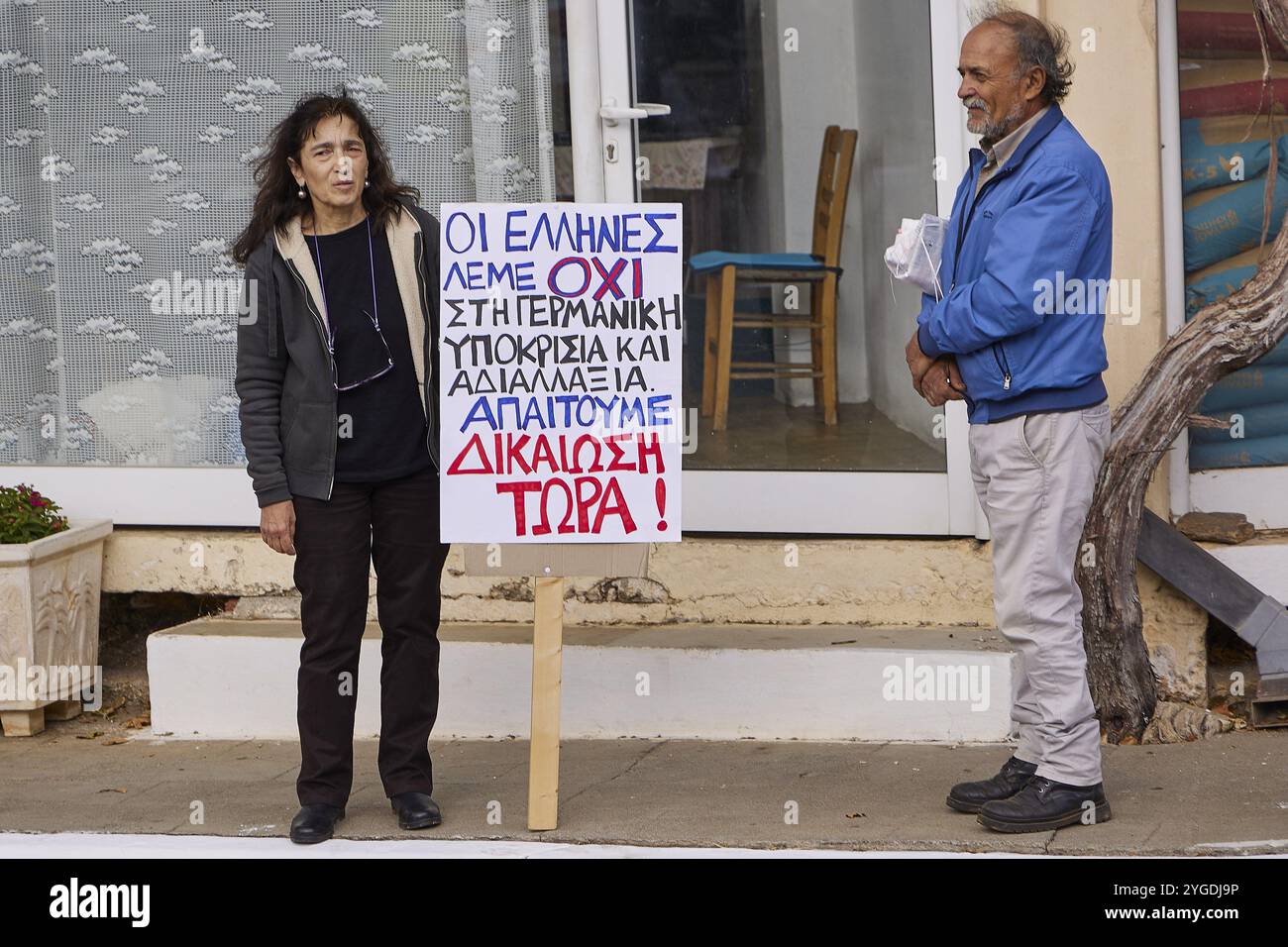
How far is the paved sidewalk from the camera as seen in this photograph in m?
4.16

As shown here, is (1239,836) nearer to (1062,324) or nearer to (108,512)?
(1062,324)

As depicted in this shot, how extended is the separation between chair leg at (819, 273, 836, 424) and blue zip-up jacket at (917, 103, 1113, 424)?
5.62 ft

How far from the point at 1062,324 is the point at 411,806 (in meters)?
2.15

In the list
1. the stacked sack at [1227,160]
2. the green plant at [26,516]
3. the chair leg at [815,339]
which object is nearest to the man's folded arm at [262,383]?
the green plant at [26,516]

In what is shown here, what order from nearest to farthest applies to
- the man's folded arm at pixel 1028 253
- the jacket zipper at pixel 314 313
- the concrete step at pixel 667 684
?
the man's folded arm at pixel 1028 253, the jacket zipper at pixel 314 313, the concrete step at pixel 667 684

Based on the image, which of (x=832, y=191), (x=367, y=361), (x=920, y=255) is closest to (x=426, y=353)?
(x=367, y=361)

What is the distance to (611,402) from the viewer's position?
4.27 m

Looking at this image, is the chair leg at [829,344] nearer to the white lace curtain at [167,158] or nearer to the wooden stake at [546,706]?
the white lace curtain at [167,158]

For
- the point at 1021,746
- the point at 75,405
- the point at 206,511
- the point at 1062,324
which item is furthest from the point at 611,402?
the point at 75,405

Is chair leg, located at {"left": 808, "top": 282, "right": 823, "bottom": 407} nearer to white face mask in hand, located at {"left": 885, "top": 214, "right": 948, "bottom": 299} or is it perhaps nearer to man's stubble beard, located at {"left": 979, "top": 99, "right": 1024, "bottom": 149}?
white face mask in hand, located at {"left": 885, "top": 214, "right": 948, "bottom": 299}

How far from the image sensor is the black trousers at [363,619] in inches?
169

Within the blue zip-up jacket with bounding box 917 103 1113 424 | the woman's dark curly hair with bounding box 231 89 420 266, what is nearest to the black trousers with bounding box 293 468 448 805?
the woman's dark curly hair with bounding box 231 89 420 266

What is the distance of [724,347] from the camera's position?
233 inches

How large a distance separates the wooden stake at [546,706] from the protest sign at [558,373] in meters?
0.19
